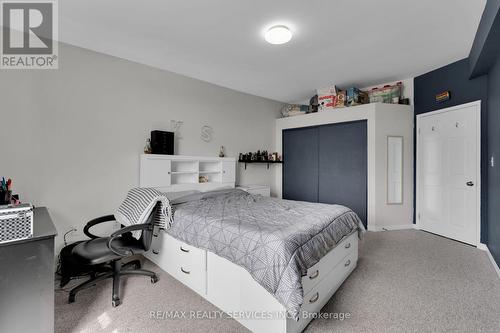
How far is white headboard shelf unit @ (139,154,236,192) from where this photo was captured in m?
3.15

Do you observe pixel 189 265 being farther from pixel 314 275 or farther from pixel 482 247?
pixel 482 247

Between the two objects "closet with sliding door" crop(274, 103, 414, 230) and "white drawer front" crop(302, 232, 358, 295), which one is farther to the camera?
"closet with sliding door" crop(274, 103, 414, 230)

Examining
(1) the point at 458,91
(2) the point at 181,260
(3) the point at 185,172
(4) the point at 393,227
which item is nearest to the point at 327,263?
(2) the point at 181,260

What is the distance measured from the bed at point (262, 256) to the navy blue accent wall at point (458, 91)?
7.01 feet

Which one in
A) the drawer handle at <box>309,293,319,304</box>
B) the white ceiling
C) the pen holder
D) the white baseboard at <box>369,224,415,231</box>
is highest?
the white ceiling

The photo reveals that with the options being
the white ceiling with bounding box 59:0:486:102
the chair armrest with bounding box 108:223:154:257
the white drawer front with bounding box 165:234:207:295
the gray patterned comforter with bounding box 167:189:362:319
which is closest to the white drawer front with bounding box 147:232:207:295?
the white drawer front with bounding box 165:234:207:295

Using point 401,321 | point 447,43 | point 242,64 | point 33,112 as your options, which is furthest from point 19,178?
point 447,43

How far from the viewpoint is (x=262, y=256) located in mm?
1569

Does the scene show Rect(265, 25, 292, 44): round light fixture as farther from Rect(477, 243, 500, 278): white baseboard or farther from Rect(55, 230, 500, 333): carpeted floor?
Rect(477, 243, 500, 278): white baseboard

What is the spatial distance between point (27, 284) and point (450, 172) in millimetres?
4942

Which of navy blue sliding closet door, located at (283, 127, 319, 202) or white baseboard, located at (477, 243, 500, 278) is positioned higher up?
navy blue sliding closet door, located at (283, 127, 319, 202)

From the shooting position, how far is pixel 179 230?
2271mm

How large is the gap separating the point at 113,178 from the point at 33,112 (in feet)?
3.49

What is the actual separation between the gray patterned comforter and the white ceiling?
191 cm
